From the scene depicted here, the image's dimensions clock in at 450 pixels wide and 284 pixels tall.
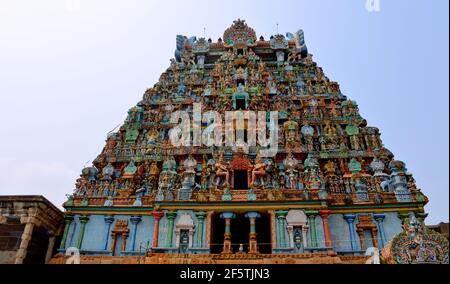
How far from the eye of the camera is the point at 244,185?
17.7m

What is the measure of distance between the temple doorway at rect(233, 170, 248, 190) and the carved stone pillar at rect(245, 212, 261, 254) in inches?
111

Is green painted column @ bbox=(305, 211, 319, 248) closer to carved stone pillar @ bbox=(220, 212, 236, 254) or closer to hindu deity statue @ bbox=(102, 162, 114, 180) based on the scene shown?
carved stone pillar @ bbox=(220, 212, 236, 254)

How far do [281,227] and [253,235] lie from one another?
1372 millimetres

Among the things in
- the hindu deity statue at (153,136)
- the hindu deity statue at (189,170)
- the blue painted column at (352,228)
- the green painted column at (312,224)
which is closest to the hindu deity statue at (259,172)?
the green painted column at (312,224)

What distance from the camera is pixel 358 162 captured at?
17656 millimetres

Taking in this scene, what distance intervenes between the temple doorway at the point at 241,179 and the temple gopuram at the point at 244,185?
0.19 feet

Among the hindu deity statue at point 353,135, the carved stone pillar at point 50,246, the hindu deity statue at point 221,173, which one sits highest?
the hindu deity statue at point 353,135

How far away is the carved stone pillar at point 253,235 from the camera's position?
13.7 m

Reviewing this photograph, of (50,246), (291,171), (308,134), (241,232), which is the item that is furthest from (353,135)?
(50,246)

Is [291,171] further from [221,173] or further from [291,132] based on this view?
[221,173]

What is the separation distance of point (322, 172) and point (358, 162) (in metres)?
2.03

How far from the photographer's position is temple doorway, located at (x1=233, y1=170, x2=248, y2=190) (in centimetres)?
1761

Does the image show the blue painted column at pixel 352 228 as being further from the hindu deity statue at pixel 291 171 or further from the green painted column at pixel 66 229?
the green painted column at pixel 66 229
